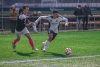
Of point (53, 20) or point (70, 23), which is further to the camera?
point (70, 23)

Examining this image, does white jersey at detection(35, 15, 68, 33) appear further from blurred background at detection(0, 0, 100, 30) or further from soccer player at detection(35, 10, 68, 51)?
blurred background at detection(0, 0, 100, 30)

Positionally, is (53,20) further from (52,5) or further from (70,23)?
(52,5)

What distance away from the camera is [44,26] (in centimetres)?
2658

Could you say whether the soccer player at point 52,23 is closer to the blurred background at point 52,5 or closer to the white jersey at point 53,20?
the white jersey at point 53,20

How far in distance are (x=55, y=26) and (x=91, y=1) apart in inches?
805

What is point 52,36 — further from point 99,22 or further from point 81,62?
point 99,22

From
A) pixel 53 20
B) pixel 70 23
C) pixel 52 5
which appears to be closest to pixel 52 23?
pixel 53 20

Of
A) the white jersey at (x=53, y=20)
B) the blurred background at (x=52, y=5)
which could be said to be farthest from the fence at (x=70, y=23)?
the white jersey at (x=53, y=20)

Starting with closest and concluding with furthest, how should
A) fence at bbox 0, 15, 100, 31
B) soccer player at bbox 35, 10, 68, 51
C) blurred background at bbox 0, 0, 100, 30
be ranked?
soccer player at bbox 35, 10, 68, 51, fence at bbox 0, 15, 100, 31, blurred background at bbox 0, 0, 100, 30

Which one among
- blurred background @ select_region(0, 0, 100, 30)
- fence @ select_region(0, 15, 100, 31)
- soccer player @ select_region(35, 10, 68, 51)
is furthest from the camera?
blurred background @ select_region(0, 0, 100, 30)

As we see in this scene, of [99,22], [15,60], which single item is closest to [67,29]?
[99,22]

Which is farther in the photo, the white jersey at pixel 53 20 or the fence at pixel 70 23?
the fence at pixel 70 23

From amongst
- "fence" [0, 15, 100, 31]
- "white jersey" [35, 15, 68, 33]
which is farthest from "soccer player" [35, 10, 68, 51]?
"fence" [0, 15, 100, 31]

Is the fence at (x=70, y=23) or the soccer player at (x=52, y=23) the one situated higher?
the soccer player at (x=52, y=23)
